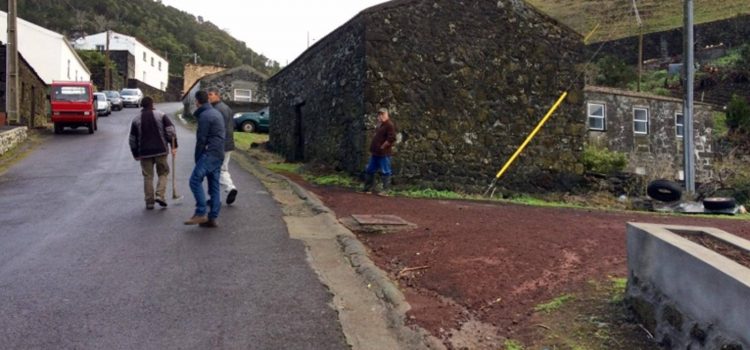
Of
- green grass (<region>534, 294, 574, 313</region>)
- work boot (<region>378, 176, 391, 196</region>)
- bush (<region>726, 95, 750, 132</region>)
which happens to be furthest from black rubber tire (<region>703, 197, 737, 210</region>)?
bush (<region>726, 95, 750, 132</region>)

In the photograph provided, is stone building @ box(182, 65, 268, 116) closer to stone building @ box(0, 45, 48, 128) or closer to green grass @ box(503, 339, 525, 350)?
stone building @ box(0, 45, 48, 128)

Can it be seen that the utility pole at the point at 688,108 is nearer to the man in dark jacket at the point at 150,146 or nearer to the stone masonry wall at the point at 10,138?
the man in dark jacket at the point at 150,146

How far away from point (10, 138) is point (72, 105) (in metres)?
6.81

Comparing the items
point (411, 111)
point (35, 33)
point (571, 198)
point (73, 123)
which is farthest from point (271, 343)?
point (35, 33)

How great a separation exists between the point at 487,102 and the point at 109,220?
353 inches

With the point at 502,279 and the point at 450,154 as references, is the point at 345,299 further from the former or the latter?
the point at 450,154

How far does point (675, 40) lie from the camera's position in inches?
1925

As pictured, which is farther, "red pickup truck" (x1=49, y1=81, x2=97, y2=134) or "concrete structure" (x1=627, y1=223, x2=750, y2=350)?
"red pickup truck" (x1=49, y1=81, x2=97, y2=134)

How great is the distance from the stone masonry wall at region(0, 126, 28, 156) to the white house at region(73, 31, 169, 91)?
1735 inches

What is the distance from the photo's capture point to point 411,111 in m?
14.4

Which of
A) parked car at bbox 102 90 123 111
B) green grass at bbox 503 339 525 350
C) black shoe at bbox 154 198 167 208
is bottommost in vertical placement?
green grass at bbox 503 339 525 350

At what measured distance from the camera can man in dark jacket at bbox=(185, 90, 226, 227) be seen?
8.53 m

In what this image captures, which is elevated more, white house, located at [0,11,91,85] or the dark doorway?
white house, located at [0,11,91,85]

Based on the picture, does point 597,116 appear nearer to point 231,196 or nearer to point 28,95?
point 231,196
